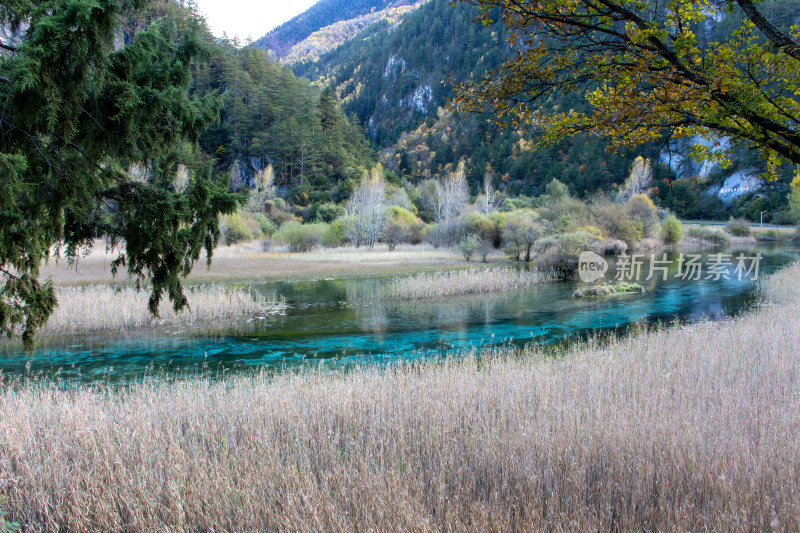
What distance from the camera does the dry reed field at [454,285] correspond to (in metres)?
21.1

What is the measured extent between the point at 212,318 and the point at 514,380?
12.2m

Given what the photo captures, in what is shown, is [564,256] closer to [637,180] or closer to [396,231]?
[396,231]

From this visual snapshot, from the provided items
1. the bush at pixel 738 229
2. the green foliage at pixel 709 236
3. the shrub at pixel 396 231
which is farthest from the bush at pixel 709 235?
the shrub at pixel 396 231

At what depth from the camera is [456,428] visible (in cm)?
488

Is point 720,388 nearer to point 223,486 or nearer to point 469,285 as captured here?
point 223,486

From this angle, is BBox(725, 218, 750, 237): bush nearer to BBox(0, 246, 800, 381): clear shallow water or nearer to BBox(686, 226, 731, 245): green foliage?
BBox(686, 226, 731, 245): green foliage

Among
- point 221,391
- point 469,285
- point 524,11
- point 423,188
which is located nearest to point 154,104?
point 221,391

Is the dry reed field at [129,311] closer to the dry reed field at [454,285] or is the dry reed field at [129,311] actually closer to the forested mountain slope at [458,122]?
the dry reed field at [454,285]

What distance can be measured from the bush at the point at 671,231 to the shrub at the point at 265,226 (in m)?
39.3

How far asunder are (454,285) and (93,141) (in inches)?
689

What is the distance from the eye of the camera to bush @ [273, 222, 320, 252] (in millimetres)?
44375

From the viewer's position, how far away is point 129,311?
49.7ft

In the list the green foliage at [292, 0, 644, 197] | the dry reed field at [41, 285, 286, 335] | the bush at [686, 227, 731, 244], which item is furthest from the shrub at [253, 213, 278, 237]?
the bush at [686, 227, 731, 244]

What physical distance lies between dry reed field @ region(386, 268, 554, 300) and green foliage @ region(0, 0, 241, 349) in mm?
14470
